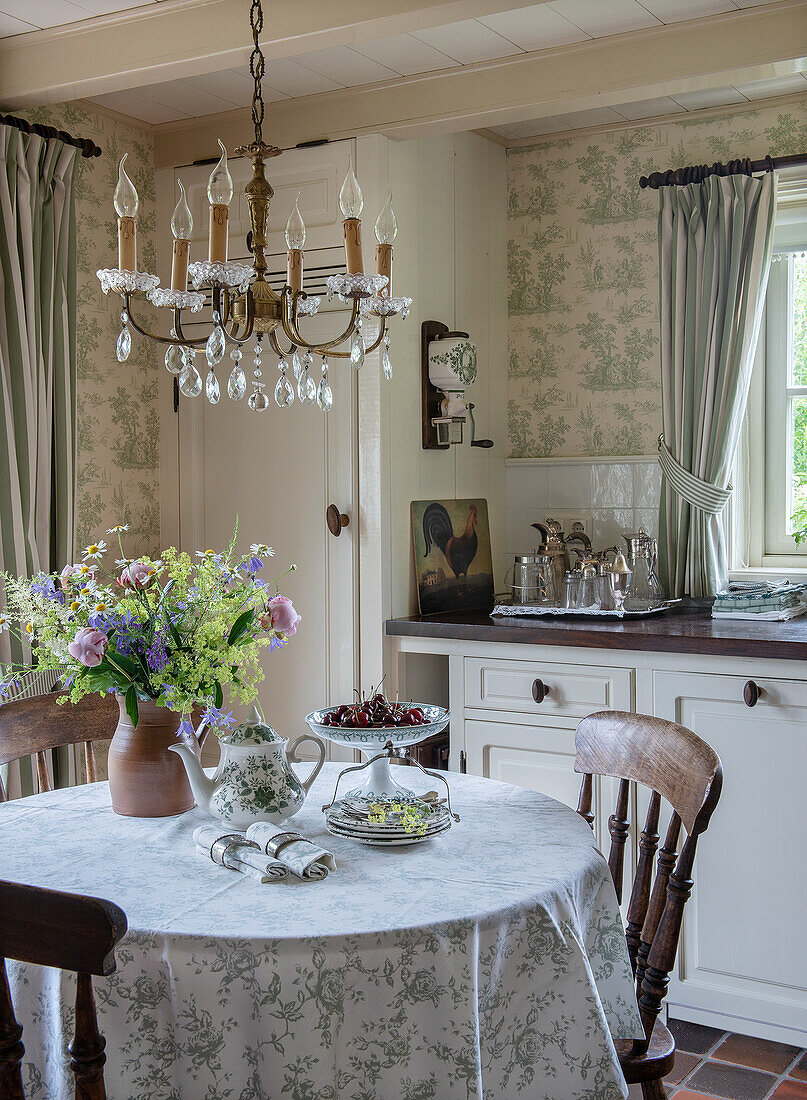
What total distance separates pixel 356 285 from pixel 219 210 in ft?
0.82

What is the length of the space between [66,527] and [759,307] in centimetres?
216

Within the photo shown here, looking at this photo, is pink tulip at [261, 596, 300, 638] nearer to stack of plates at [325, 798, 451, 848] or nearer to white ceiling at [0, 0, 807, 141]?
stack of plates at [325, 798, 451, 848]

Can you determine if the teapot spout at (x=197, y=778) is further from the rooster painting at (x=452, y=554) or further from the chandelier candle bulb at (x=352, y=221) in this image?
the rooster painting at (x=452, y=554)

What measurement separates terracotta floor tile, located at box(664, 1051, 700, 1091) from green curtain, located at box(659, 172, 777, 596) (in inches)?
A: 52.6

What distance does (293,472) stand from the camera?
3449 millimetres

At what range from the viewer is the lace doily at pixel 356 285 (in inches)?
68.7

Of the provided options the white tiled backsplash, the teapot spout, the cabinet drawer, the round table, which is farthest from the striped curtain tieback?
the teapot spout

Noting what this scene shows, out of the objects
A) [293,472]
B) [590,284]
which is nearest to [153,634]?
[293,472]

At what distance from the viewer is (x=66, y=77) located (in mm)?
2842

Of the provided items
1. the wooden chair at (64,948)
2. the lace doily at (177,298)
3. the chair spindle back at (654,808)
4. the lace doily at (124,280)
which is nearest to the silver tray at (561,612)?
the chair spindle back at (654,808)

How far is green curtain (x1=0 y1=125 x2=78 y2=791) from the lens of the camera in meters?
2.93

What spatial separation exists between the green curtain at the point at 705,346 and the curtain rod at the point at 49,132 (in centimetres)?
177

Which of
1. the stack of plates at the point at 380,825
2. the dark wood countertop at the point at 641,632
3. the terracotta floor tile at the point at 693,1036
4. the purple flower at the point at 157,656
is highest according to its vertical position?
the purple flower at the point at 157,656

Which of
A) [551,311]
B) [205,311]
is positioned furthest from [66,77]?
[551,311]
